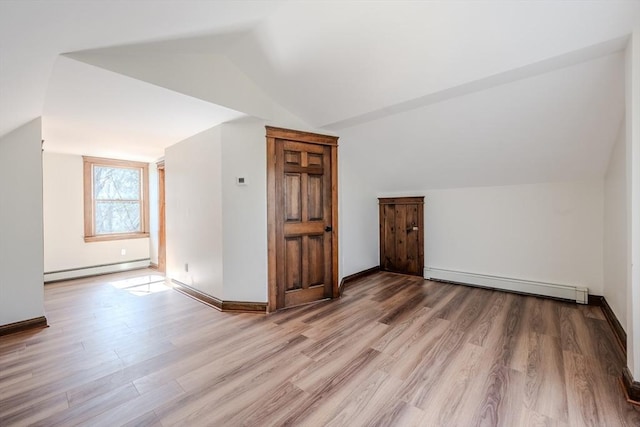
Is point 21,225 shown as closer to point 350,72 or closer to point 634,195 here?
point 350,72

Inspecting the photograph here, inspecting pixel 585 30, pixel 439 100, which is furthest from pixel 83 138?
pixel 585 30

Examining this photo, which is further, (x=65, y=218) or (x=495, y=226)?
(x=65, y=218)

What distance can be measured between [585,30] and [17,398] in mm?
4230

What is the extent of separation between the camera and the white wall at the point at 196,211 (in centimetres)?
315

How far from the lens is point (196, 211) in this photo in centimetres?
347

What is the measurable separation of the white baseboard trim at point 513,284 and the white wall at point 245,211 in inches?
109

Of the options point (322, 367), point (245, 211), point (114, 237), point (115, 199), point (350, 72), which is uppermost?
point (350, 72)

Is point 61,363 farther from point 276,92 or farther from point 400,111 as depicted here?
point 400,111

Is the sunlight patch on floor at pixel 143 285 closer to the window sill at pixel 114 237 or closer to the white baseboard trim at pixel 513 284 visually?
the window sill at pixel 114 237

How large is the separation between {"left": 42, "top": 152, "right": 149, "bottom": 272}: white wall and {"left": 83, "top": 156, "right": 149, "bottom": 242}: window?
10 centimetres

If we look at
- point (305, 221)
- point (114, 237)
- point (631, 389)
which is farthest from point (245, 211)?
point (114, 237)

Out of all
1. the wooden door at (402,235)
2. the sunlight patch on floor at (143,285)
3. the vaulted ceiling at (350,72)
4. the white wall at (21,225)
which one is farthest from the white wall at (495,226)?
the white wall at (21,225)

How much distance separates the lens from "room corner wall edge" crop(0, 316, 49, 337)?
250cm

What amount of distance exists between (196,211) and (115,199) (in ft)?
8.99
